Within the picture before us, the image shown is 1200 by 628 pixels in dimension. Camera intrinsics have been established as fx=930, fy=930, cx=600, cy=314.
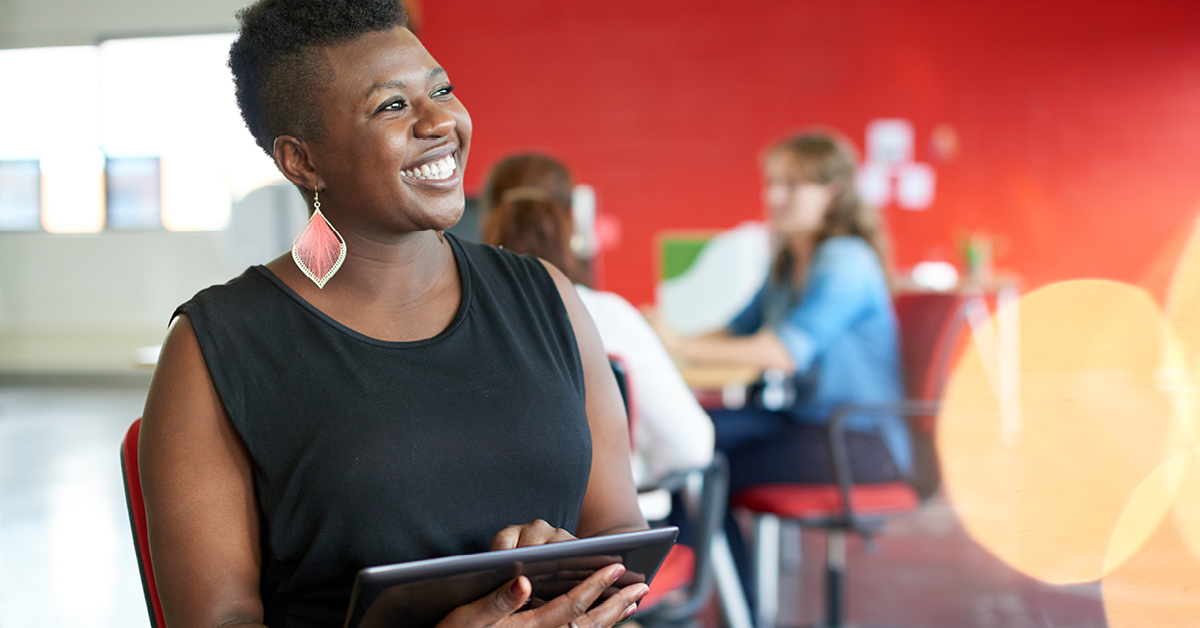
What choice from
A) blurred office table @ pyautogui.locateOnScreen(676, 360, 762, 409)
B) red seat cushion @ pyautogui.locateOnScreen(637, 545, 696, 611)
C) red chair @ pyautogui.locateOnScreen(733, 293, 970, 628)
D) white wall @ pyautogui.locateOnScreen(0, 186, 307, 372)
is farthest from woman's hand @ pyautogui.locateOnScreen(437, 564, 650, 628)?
white wall @ pyautogui.locateOnScreen(0, 186, 307, 372)

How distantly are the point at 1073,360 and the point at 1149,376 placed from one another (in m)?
0.80

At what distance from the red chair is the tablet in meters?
1.43

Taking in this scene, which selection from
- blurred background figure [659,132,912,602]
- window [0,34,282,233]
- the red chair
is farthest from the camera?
window [0,34,282,233]

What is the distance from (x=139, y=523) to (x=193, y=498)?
0.44 ft

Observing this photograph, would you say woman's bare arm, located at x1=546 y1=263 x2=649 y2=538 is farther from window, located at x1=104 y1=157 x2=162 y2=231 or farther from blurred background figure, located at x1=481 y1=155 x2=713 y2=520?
window, located at x1=104 y1=157 x2=162 y2=231

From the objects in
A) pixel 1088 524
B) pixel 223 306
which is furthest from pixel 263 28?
pixel 1088 524

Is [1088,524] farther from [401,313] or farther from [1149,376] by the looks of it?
[401,313]

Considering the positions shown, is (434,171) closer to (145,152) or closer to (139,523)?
(139,523)

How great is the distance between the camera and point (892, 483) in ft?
7.52

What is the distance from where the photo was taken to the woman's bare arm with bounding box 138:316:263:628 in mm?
874

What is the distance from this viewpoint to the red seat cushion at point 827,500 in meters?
2.21

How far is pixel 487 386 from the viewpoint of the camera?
99 centimetres

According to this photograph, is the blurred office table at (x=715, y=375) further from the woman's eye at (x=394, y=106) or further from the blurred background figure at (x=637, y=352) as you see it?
the woman's eye at (x=394, y=106)

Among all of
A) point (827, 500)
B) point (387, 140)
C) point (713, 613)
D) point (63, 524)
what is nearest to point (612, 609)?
point (387, 140)
